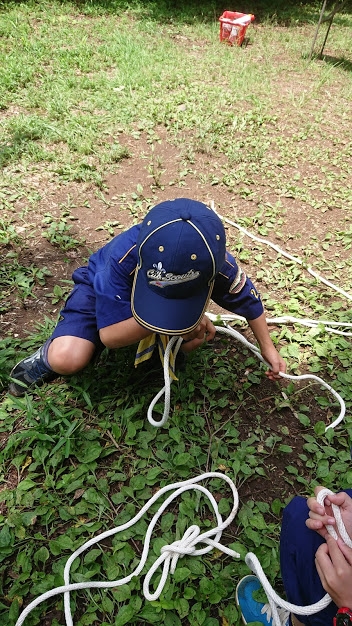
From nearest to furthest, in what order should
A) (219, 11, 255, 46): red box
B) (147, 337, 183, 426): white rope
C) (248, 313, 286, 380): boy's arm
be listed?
(147, 337, 183, 426): white rope, (248, 313, 286, 380): boy's arm, (219, 11, 255, 46): red box

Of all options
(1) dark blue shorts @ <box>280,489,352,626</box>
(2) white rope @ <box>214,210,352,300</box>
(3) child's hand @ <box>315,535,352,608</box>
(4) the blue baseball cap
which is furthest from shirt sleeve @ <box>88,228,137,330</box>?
(2) white rope @ <box>214,210,352,300</box>

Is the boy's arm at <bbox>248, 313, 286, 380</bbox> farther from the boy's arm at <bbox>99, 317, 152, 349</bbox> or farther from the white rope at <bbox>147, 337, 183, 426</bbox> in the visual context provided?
the boy's arm at <bbox>99, 317, 152, 349</bbox>

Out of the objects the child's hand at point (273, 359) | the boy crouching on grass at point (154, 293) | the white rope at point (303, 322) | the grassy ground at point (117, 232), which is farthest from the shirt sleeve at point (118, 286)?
the white rope at point (303, 322)

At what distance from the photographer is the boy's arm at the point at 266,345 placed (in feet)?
5.99

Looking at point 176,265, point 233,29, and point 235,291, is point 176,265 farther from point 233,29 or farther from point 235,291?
point 233,29

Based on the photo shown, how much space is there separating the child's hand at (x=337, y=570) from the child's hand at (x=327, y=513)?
0.03 meters

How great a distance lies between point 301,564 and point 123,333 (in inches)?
35.2

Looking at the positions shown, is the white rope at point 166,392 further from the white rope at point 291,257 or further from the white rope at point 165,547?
the white rope at point 291,257

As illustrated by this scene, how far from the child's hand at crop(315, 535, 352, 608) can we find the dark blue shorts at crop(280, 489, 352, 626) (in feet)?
0.37

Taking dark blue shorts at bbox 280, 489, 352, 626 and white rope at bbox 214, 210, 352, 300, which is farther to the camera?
white rope at bbox 214, 210, 352, 300

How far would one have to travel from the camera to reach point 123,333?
5.44 ft

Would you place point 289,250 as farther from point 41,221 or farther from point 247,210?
point 41,221

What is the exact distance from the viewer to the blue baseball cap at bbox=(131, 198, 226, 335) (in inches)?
52.9

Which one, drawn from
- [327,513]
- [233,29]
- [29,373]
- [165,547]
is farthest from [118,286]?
[233,29]
